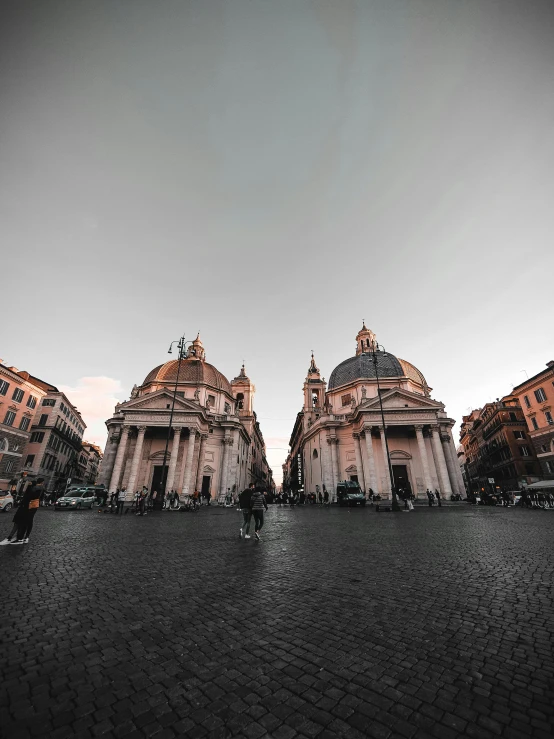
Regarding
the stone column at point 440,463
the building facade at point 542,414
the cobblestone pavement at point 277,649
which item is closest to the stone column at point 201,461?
the stone column at point 440,463

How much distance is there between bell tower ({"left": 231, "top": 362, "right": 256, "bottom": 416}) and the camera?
188ft

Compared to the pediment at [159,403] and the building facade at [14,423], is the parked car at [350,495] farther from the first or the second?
the building facade at [14,423]

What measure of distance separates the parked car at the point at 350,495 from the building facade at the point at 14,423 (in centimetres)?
3305

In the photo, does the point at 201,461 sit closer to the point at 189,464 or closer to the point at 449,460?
the point at 189,464

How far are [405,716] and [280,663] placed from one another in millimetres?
1214

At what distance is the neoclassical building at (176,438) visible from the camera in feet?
113

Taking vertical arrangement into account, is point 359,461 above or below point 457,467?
above

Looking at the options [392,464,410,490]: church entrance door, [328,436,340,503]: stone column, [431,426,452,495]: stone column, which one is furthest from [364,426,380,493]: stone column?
[431,426,452,495]: stone column

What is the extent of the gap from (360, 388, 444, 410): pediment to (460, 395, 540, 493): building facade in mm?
14095

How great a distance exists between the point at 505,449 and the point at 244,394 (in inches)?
1676

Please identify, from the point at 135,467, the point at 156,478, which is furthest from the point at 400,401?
the point at 135,467

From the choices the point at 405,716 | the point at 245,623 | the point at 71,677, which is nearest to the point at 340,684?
the point at 405,716

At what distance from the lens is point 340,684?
9.05 feet

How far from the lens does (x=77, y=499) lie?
25625 mm
